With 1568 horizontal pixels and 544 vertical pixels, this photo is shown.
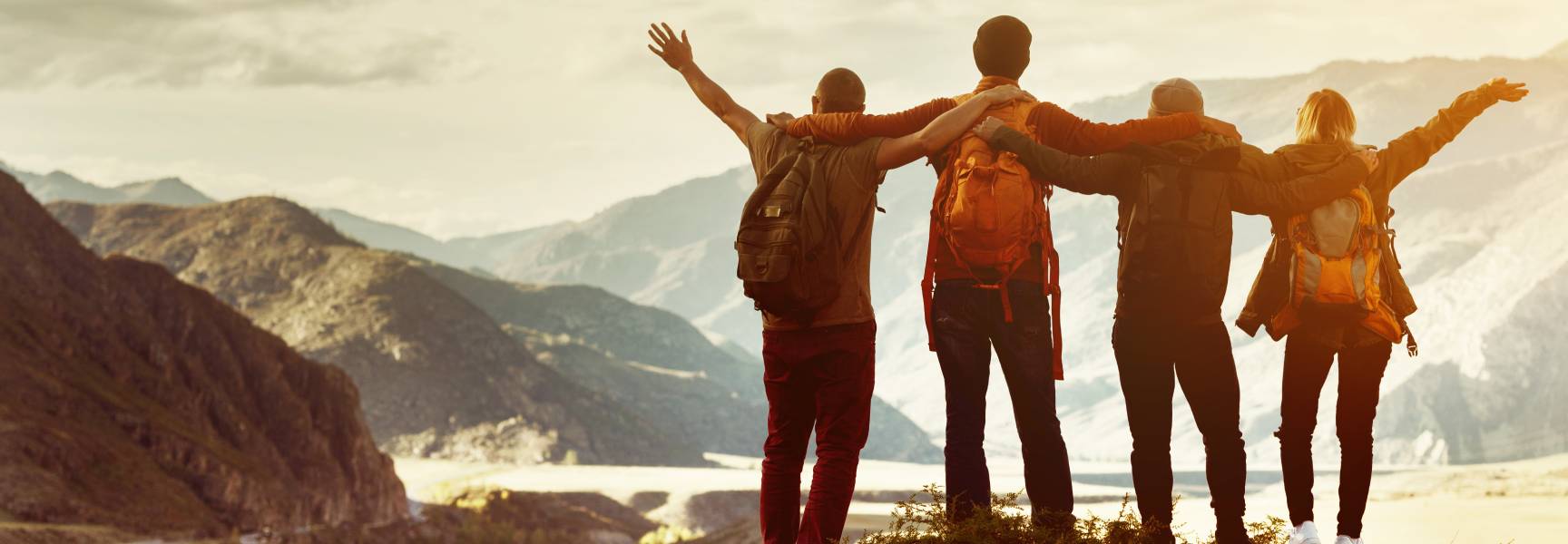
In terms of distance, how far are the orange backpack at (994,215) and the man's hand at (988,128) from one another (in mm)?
56

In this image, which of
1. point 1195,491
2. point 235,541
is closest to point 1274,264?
point 235,541

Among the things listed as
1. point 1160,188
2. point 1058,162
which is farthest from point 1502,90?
point 1058,162

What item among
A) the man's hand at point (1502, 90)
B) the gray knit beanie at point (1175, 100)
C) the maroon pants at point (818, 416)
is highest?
the man's hand at point (1502, 90)

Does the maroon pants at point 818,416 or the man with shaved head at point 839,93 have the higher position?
the man with shaved head at point 839,93

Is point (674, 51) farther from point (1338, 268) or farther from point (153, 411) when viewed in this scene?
point (153, 411)

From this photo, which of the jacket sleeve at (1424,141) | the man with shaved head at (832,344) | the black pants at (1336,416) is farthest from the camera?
the jacket sleeve at (1424,141)

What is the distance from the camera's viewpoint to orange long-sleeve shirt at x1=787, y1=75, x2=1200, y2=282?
25.3ft

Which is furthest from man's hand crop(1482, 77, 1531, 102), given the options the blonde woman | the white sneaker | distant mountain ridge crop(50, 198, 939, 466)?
distant mountain ridge crop(50, 198, 939, 466)

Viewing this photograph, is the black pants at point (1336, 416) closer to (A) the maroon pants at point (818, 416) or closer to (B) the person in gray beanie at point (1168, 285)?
(B) the person in gray beanie at point (1168, 285)

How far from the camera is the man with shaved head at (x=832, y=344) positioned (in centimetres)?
762

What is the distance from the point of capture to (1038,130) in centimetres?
839

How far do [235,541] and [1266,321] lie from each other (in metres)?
41.4

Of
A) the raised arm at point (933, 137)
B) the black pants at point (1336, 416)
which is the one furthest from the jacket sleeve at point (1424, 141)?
the raised arm at point (933, 137)

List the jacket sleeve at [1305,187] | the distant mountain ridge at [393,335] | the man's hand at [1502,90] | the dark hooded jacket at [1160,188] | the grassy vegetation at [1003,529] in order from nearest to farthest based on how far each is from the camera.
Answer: the grassy vegetation at [1003,529], the dark hooded jacket at [1160,188], the jacket sleeve at [1305,187], the man's hand at [1502,90], the distant mountain ridge at [393,335]
